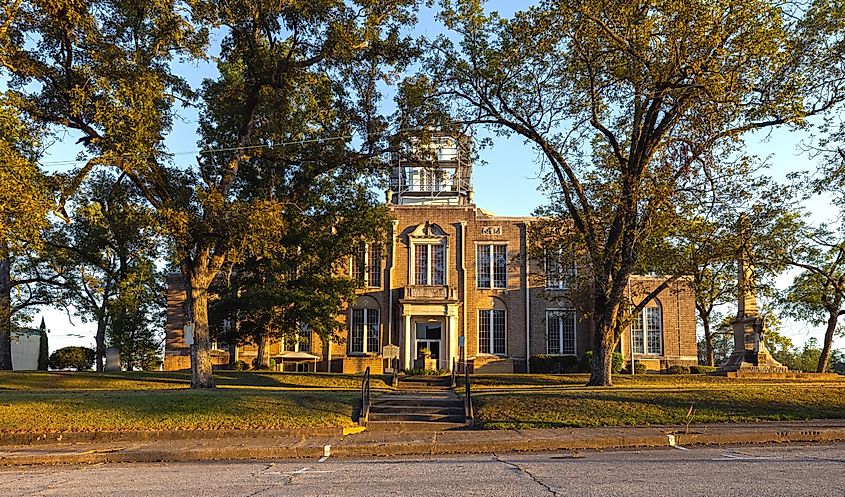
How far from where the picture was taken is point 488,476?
32.8 ft

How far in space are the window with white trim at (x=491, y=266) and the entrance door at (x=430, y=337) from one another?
11.0 ft

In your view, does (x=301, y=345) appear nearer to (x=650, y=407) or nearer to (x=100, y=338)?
(x=100, y=338)

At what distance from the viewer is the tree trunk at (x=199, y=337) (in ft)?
77.7

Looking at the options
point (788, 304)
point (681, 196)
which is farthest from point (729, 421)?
point (788, 304)

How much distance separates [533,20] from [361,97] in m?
5.99

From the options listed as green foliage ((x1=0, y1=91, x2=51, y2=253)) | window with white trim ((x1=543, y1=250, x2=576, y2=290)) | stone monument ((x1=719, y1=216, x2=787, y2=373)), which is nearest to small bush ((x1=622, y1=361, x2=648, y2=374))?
stone monument ((x1=719, y1=216, x2=787, y2=373))

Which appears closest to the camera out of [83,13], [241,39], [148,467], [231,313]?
[148,467]

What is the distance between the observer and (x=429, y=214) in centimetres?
4403

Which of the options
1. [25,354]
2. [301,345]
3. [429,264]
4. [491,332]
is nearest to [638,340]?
[491,332]

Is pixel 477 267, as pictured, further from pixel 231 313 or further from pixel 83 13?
pixel 83 13

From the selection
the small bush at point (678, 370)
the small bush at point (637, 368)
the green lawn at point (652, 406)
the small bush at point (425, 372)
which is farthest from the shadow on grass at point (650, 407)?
the small bush at point (637, 368)

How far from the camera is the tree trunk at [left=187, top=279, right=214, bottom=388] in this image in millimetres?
23672

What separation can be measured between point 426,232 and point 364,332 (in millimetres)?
6434

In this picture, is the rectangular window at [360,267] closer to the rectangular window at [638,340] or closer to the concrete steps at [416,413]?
the concrete steps at [416,413]
